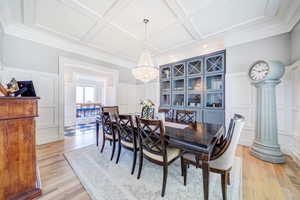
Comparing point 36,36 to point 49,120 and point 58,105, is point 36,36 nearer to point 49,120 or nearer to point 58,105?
point 58,105

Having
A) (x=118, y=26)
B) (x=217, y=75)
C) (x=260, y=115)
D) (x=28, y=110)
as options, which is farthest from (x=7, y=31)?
(x=260, y=115)

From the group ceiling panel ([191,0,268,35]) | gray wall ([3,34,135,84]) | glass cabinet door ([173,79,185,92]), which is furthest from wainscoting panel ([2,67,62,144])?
ceiling panel ([191,0,268,35])

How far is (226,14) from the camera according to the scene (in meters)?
2.38

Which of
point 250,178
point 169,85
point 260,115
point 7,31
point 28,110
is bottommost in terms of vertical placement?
point 250,178

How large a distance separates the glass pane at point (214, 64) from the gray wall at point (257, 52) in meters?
0.25

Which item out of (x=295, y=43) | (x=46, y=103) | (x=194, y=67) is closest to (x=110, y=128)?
(x=46, y=103)

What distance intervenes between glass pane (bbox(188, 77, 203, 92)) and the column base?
1.99m

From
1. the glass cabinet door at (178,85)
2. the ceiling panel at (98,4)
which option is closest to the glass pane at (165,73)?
the glass cabinet door at (178,85)

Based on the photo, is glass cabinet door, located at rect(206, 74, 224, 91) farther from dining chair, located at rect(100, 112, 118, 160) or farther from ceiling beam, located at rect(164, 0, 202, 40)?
dining chair, located at rect(100, 112, 118, 160)

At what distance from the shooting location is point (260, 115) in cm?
245

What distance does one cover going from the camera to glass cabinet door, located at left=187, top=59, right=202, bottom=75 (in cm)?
388

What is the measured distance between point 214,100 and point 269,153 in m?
1.72

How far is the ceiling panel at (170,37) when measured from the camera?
2900mm

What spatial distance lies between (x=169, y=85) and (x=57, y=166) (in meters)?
3.94
